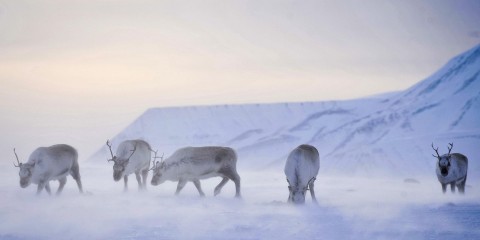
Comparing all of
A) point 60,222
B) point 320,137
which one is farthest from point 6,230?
point 320,137

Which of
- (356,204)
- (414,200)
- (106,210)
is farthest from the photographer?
(414,200)

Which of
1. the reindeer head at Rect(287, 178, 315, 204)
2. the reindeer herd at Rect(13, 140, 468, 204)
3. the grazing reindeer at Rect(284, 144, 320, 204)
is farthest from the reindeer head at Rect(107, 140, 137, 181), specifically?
the reindeer head at Rect(287, 178, 315, 204)

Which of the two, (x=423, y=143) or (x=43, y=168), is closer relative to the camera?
(x=43, y=168)

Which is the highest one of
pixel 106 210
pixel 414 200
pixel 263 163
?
pixel 106 210

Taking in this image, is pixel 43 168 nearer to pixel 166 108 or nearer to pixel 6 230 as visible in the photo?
pixel 6 230

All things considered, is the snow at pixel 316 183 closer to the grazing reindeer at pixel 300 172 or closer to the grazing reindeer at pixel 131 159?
the grazing reindeer at pixel 300 172

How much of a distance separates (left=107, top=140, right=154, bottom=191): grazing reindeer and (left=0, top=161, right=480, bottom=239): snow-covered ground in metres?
0.86

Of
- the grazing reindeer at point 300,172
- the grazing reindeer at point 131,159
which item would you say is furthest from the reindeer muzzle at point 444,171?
the grazing reindeer at point 131,159

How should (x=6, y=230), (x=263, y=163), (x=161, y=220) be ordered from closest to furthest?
(x=6, y=230), (x=161, y=220), (x=263, y=163)

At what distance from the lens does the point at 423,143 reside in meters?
54.7

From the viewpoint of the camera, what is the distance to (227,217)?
1588 centimetres

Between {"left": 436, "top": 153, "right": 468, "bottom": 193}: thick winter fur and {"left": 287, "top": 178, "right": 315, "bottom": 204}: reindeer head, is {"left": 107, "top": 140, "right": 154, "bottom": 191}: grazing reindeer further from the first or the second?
{"left": 436, "top": 153, "right": 468, "bottom": 193}: thick winter fur

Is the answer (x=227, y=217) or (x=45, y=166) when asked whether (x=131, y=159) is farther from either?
(x=227, y=217)

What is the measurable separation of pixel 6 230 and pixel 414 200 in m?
12.4
